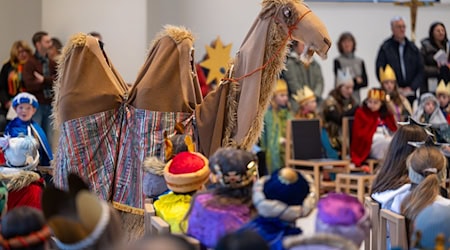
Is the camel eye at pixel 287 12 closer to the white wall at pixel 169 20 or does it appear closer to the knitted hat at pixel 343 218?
the knitted hat at pixel 343 218

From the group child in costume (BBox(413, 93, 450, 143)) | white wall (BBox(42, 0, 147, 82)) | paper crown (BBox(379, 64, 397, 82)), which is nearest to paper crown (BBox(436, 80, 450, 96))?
child in costume (BBox(413, 93, 450, 143))

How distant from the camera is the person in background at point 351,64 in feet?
29.9

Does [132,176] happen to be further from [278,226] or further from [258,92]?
[278,226]

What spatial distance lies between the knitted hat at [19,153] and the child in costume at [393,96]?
14.8 ft

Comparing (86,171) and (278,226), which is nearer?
(278,226)

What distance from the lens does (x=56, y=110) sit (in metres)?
4.28

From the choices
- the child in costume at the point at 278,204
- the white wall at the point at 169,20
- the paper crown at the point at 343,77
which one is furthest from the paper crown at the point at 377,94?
the child in costume at the point at 278,204

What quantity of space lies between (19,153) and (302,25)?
60.1 inches

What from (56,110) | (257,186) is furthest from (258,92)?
(257,186)

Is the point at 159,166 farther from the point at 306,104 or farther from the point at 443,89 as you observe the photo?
the point at 306,104

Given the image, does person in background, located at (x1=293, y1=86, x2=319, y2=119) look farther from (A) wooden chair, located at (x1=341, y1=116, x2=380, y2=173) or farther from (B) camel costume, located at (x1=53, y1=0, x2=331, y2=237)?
(B) camel costume, located at (x1=53, y1=0, x2=331, y2=237)

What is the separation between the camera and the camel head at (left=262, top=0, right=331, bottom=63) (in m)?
3.98

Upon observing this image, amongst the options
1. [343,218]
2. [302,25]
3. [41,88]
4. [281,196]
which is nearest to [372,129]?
[41,88]

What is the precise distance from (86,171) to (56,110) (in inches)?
14.8
